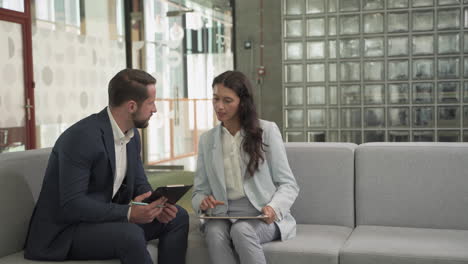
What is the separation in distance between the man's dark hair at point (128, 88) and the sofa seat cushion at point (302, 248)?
2.44 feet

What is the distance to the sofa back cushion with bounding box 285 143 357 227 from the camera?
2.85 metres

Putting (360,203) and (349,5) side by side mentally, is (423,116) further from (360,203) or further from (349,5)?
(360,203)

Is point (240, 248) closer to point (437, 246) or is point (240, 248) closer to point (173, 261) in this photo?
point (173, 261)

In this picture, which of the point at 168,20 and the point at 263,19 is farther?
the point at 168,20

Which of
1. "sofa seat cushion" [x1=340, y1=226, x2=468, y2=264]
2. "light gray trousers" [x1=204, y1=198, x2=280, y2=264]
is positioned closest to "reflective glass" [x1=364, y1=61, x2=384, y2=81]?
"sofa seat cushion" [x1=340, y1=226, x2=468, y2=264]

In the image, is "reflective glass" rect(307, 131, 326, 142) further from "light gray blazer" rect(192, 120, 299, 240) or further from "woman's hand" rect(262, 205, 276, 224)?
"woman's hand" rect(262, 205, 276, 224)

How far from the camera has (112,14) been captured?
7.32 meters

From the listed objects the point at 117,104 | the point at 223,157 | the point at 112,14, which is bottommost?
the point at 223,157

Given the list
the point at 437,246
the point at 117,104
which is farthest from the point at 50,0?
the point at 437,246

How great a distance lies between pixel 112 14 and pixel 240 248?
562 cm

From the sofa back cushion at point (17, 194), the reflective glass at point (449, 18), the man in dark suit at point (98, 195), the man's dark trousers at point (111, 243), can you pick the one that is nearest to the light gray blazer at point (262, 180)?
the man in dark suit at point (98, 195)

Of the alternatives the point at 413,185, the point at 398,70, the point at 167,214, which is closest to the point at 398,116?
the point at 398,70

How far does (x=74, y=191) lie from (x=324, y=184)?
4.29 feet

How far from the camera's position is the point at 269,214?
96.3 inches
